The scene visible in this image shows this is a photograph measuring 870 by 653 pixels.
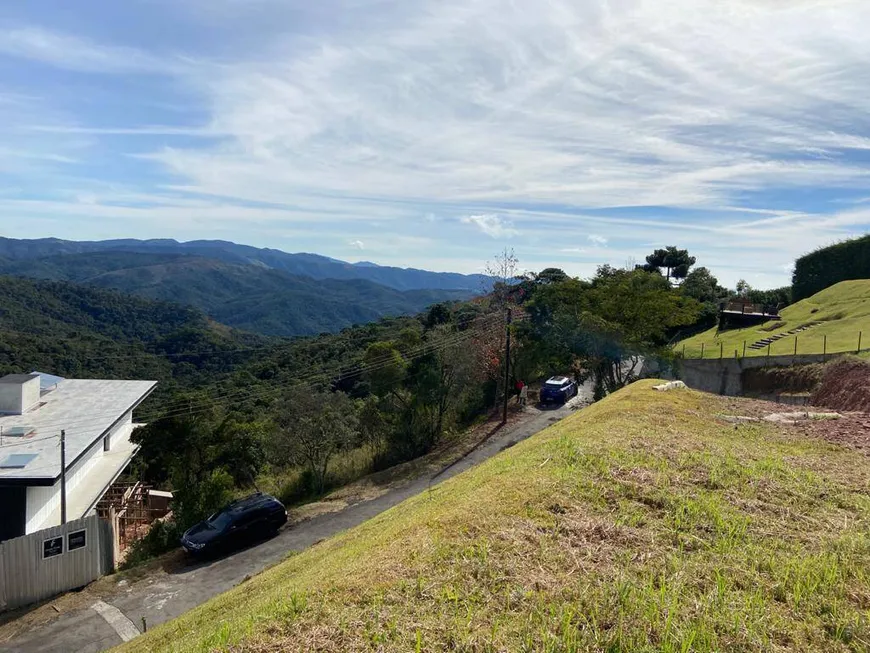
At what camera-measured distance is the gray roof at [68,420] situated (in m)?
15.8

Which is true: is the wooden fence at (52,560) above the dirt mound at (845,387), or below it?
below

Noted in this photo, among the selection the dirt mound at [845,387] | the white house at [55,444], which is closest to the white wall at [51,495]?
the white house at [55,444]

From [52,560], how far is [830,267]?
53.0 metres

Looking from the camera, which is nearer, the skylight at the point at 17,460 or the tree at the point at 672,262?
the skylight at the point at 17,460

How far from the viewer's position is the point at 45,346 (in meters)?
57.5

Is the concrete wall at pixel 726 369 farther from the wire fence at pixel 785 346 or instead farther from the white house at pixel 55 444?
the white house at pixel 55 444

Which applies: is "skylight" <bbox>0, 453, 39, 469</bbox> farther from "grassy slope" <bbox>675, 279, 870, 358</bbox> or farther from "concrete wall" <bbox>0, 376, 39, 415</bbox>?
"grassy slope" <bbox>675, 279, 870, 358</bbox>

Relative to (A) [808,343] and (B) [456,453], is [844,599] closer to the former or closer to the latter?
(B) [456,453]

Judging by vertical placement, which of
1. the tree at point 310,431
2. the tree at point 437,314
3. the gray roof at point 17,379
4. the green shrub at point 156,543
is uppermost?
the tree at point 437,314

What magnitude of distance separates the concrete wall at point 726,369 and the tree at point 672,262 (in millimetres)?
39125

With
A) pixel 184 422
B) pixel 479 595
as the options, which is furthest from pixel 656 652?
pixel 184 422

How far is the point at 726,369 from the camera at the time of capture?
22938 millimetres

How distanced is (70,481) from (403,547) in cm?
1752

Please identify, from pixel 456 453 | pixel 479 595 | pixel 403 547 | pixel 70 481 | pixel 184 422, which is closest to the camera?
pixel 479 595
